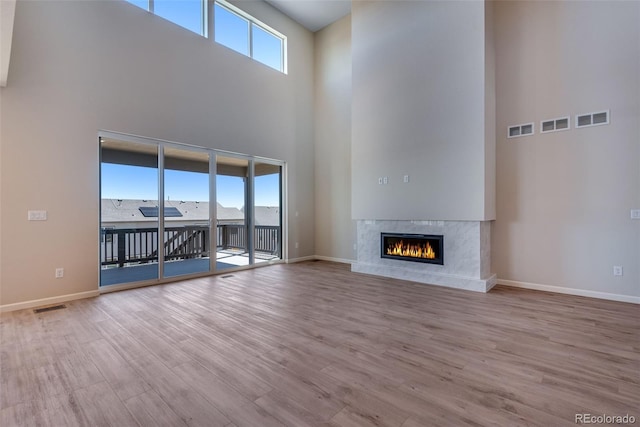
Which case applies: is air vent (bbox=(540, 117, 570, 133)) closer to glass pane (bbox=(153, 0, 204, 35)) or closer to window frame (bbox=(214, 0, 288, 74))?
window frame (bbox=(214, 0, 288, 74))

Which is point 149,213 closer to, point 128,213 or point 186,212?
point 128,213

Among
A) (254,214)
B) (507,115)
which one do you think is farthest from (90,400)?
(507,115)

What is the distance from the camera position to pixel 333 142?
7.12 metres

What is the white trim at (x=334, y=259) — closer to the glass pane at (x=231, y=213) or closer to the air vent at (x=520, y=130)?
the glass pane at (x=231, y=213)

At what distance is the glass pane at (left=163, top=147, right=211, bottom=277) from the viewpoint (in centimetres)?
512

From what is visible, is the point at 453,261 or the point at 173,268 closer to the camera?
the point at 453,261

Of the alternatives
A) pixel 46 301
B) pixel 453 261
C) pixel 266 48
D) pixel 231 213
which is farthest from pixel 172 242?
pixel 453 261

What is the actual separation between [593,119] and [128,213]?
22.8 feet

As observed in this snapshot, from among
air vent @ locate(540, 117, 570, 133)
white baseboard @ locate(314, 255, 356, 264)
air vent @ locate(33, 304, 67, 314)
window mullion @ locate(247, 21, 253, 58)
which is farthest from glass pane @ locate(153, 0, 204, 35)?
air vent @ locate(540, 117, 570, 133)

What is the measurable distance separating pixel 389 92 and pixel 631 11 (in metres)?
3.19

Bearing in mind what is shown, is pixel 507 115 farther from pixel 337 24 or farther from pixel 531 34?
pixel 337 24

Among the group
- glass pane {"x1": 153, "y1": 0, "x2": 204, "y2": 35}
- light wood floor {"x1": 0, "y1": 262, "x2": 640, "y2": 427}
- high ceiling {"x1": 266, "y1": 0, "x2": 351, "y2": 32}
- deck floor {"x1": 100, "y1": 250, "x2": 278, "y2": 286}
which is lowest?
light wood floor {"x1": 0, "y1": 262, "x2": 640, "y2": 427}

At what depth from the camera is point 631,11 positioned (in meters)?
3.69

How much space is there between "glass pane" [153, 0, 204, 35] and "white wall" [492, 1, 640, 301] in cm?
523
